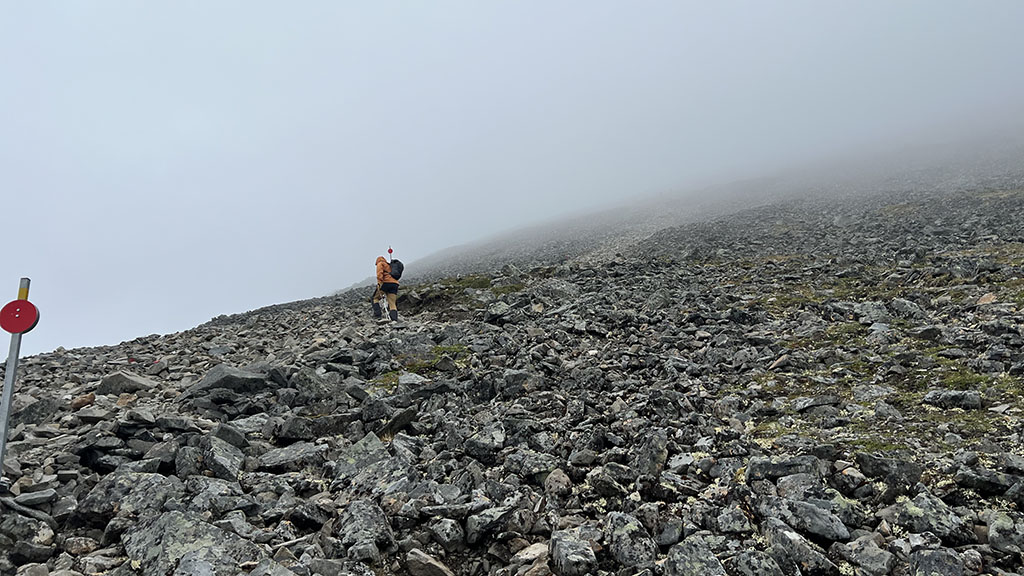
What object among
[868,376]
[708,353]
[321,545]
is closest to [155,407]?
[321,545]

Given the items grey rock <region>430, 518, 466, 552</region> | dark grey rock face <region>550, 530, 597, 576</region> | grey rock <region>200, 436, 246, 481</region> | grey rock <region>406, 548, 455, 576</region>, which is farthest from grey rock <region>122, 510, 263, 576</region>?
dark grey rock face <region>550, 530, 597, 576</region>

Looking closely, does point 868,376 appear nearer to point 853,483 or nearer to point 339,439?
point 853,483

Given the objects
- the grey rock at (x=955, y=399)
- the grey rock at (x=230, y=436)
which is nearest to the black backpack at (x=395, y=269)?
the grey rock at (x=230, y=436)

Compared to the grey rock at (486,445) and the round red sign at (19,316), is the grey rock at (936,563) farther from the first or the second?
the round red sign at (19,316)

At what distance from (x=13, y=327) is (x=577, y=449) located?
8807 millimetres

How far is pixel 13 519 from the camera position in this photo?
231 inches

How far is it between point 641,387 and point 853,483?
15.9 ft

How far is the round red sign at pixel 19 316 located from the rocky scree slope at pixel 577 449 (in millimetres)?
2058

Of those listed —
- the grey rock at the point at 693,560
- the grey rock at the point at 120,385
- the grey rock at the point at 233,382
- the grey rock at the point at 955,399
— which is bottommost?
the grey rock at the point at 955,399

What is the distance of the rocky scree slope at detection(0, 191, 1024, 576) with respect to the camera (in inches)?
205

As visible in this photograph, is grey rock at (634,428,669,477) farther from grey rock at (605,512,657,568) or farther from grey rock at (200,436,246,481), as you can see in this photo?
grey rock at (200,436,246,481)

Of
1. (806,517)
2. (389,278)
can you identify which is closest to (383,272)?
(389,278)

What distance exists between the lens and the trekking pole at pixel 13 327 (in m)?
6.98

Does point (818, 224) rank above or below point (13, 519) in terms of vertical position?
below
